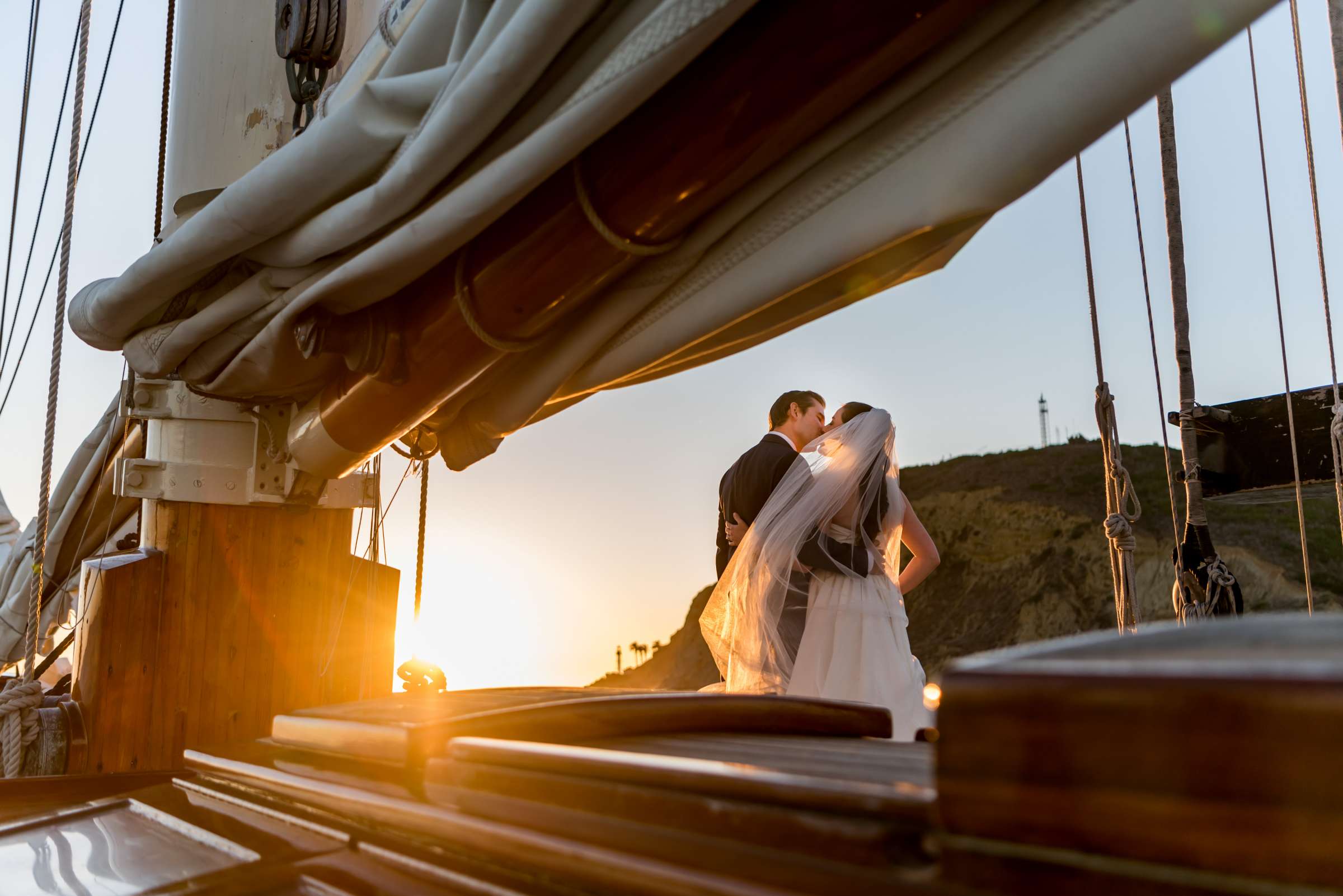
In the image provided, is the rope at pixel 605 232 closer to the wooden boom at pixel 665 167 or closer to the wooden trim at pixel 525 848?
the wooden boom at pixel 665 167

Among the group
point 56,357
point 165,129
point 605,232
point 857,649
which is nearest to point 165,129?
point 165,129

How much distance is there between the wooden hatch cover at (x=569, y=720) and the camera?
0.77m

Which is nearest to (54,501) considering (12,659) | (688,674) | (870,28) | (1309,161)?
(12,659)

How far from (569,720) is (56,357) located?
5.58ft

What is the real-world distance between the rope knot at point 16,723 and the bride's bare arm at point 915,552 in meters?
2.36

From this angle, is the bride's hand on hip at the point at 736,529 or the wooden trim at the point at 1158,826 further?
the bride's hand on hip at the point at 736,529

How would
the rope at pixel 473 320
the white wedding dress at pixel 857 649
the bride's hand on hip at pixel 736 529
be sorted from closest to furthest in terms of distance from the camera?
the rope at pixel 473 320
the white wedding dress at pixel 857 649
the bride's hand on hip at pixel 736 529

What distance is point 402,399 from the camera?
5.06 feet

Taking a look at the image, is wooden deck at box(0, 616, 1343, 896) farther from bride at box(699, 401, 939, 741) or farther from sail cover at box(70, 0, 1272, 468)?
bride at box(699, 401, 939, 741)

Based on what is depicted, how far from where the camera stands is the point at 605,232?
43.3 inches

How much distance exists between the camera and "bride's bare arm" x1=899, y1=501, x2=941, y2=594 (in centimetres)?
315

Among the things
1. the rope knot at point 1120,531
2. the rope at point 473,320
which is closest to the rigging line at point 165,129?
the rope at point 473,320

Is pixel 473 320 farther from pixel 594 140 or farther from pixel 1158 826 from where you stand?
pixel 1158 826

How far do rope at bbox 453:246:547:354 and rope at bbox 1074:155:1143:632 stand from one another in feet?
3.87
